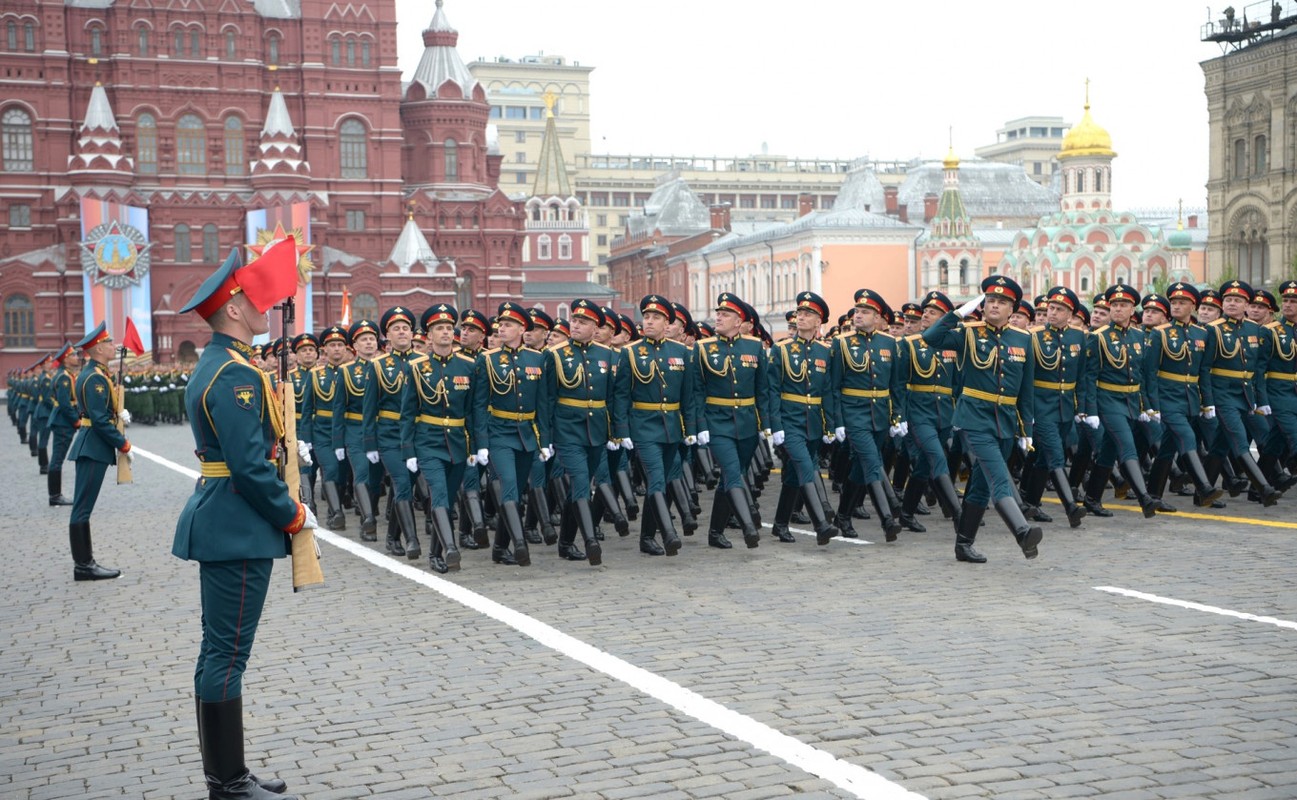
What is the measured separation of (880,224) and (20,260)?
43.7 metres

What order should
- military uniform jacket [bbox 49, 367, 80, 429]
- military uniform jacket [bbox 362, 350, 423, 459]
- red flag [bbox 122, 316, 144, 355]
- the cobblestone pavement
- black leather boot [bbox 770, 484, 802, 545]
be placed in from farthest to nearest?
Result: red flag [bbox 122, 316, 144, 355] < military uniform jacket [bbox 49, 367, 80, 429] < military uniform jacket [bbox 362, 350, 423, 459] < black leather boot [bbox 770, 484, 802, 545] < the cobblestone pavement

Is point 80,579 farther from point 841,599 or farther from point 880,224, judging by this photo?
point 880,224

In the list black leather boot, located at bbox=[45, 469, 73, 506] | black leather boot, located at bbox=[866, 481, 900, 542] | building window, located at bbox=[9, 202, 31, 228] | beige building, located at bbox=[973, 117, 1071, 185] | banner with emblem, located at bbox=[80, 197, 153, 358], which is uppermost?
beige building, located at bbox=[973, 117, 1071, 185]

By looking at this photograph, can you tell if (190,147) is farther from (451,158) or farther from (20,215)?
(451,158)

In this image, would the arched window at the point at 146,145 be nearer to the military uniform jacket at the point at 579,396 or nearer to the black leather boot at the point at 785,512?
the military uniform jacket at the point at 579,396

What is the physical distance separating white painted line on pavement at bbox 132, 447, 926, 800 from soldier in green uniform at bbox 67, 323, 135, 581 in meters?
2.52

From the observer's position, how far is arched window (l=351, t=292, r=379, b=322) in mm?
64500

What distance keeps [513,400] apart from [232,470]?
5272 millimetres

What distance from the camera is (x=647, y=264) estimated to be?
105 meters

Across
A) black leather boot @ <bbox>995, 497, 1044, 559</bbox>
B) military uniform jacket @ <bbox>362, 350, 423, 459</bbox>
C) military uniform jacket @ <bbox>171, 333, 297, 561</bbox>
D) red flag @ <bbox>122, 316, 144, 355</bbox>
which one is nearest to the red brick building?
red flag @ <bbox>122, 316, 144, 355</bbox>

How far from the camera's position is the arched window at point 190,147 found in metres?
63.4

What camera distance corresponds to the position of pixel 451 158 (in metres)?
71.2

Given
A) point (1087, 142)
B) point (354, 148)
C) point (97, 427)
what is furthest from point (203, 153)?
point (97, 427)

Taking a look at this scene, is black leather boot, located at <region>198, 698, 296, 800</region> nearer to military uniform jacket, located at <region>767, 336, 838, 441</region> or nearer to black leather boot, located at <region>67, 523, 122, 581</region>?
black leather boot, located at <region>67, 523, 122, 581</region>
